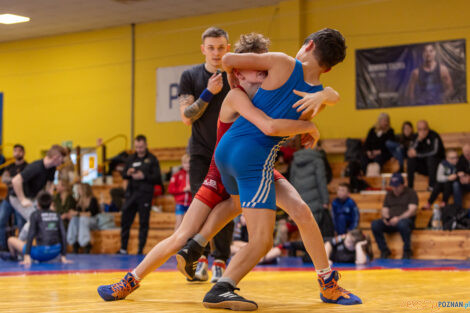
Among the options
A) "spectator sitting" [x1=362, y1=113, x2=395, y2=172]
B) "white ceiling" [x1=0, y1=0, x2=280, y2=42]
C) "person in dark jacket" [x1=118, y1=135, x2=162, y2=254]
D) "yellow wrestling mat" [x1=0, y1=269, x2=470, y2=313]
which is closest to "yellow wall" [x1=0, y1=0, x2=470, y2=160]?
"white ceiling" [x1=0, y1=0, x2=280, y2=42]

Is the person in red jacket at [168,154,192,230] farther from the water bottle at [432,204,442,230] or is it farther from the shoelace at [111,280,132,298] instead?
the shoelace at [111,280,132,298]

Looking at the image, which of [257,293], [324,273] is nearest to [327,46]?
[324,273]

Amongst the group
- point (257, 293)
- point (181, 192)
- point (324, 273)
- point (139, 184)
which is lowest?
point (257, 293)

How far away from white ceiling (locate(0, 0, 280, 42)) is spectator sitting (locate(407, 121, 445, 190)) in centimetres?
458

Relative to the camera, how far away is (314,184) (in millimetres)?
10469

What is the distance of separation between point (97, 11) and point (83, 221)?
5542mm

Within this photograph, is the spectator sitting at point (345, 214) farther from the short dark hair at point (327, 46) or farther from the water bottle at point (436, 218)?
the short dark hair at point (327, 46)

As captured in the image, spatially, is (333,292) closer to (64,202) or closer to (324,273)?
(324,273)

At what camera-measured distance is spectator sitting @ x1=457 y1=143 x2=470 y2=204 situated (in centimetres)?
1063

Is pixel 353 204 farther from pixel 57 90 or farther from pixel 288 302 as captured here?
pixel 57 90

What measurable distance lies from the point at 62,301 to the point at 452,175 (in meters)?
8.21

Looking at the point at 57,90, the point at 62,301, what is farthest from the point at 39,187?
the point at 57,90

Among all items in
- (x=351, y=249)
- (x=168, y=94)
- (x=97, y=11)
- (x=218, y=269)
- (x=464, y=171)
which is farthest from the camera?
(x=168, y=94)

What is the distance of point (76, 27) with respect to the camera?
55.9ft
